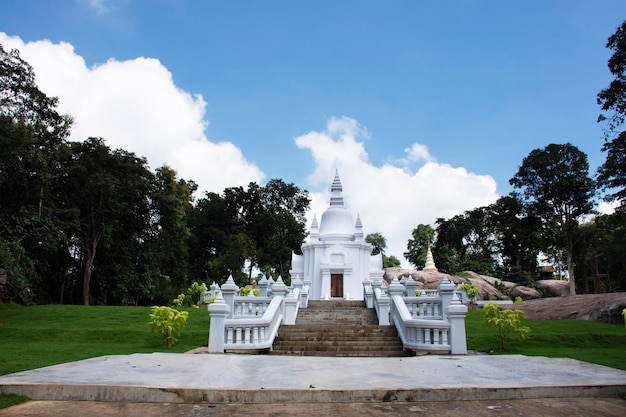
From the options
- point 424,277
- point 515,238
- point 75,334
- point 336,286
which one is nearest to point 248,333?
point 75,334

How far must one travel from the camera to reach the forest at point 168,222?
1817cm

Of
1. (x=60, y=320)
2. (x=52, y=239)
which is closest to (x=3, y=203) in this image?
(x=52, y=239)

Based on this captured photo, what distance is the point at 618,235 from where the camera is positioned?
3594 cm

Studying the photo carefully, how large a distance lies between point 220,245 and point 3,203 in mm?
27974

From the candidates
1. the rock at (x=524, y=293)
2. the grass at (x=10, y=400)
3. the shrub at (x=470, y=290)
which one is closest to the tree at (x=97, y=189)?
the shrub at (x=470, y=290)

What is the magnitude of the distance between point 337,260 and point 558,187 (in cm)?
1700

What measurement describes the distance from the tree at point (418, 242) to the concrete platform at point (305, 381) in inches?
1780

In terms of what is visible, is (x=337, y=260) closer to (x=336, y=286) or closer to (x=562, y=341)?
(x=336, y=286)

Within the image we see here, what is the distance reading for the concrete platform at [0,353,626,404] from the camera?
5348 mm

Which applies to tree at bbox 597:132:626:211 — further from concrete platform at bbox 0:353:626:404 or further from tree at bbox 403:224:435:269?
tree at bbox 403:224:435:269

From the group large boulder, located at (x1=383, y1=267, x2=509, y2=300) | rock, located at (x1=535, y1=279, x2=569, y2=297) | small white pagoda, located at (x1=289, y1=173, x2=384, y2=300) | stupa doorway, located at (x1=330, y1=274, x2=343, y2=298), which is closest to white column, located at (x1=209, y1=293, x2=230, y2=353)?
small white pagoda, located at (x1=289, y1=173, x2=384, y2=300)

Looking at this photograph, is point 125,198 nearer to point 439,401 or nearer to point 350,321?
point 350,321

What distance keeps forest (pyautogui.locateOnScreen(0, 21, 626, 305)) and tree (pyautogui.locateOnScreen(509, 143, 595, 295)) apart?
0.08m

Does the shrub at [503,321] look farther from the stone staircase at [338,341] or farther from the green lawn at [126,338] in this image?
the stone staircase at [338,341]
